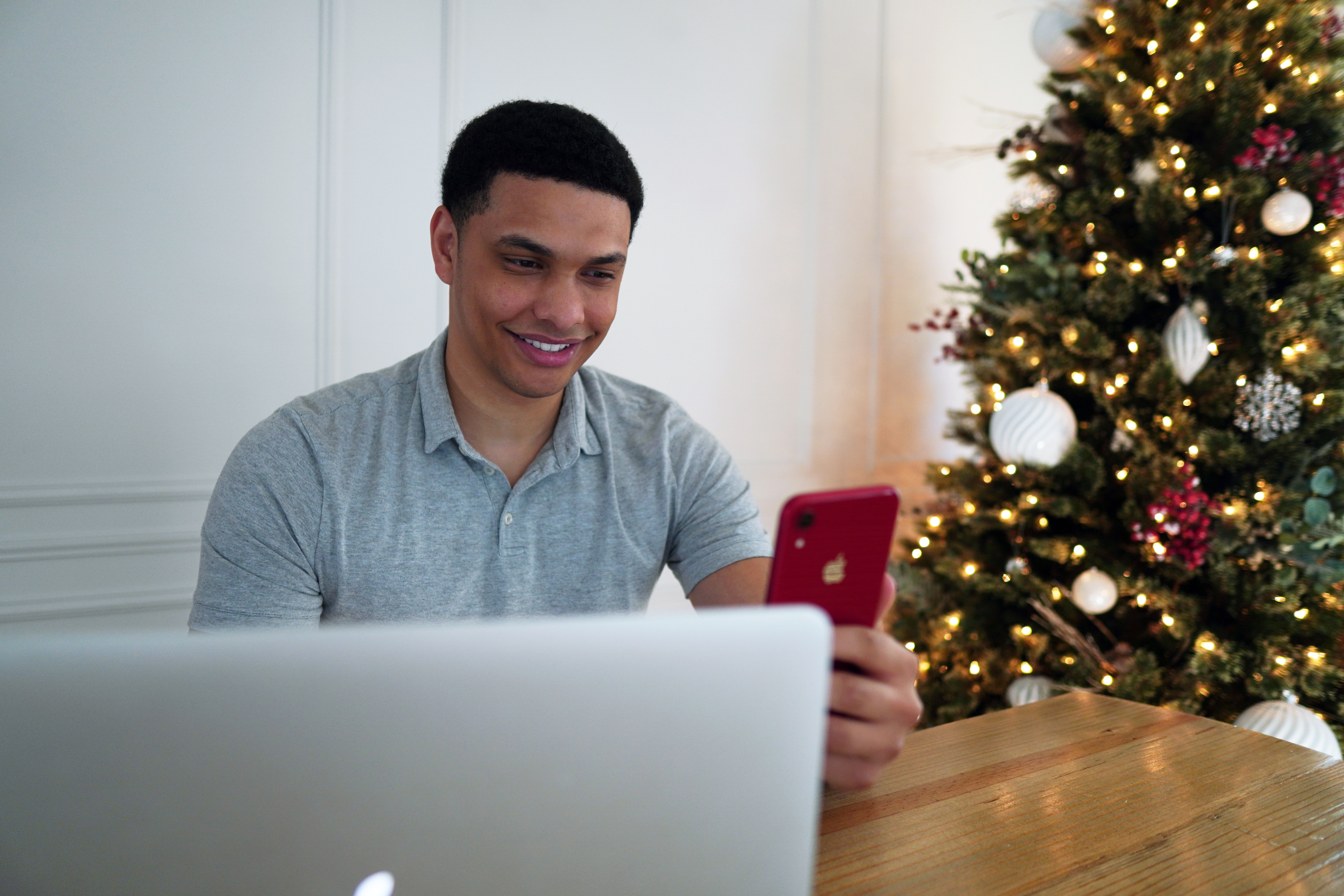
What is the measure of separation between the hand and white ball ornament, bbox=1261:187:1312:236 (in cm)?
156

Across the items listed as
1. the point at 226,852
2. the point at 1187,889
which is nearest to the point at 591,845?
the point at 226,852

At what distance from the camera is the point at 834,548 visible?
565mm

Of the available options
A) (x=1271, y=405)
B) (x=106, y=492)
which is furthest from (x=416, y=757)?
(x=1271, y=405)

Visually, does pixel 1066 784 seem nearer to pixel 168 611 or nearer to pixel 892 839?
pixel 892 839

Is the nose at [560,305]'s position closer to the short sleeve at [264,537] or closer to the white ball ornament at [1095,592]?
the short sleeve at [264,537]

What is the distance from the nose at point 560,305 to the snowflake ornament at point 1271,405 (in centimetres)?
Answer: 144

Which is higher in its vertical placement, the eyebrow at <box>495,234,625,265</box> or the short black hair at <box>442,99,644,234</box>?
the short black hair at <box>442,99,644,234</box>

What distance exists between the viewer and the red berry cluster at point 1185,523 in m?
1.81

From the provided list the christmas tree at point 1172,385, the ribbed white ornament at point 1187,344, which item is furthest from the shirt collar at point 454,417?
the ribbed white ornament at point 1187,344

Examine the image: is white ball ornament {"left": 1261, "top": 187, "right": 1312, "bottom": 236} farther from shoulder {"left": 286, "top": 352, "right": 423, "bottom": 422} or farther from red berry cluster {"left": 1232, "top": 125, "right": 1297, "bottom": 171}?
shoulder {"left": 286, "top": 352, "right": 423, "bottom": 422}

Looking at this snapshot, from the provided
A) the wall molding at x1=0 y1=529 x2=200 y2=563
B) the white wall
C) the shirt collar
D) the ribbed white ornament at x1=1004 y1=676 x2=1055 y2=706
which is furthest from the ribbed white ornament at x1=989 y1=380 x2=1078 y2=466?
the wall molding at x1=0 y1=529 x2=200 y2=563

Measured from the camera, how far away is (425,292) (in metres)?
2.14

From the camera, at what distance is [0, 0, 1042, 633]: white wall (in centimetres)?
171

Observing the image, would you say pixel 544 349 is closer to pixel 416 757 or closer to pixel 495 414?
pixel 495 414
